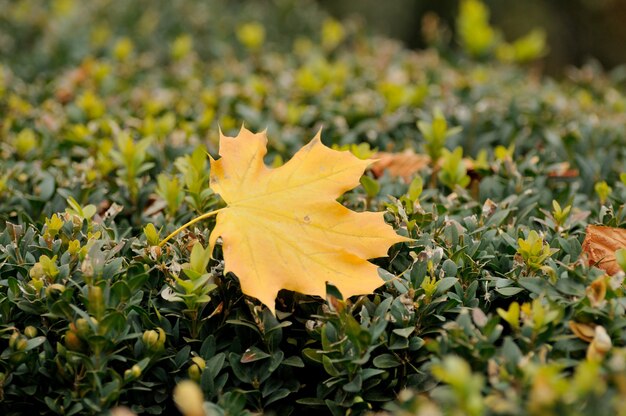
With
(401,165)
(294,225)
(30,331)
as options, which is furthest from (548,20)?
(30,331)

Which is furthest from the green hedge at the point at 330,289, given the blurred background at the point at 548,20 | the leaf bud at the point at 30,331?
the blurred background at the point at 548,20

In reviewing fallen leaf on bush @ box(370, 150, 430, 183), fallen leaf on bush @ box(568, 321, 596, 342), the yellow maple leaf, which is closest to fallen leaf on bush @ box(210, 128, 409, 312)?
the yellow maple leaf

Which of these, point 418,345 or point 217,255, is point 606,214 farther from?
point 217,255

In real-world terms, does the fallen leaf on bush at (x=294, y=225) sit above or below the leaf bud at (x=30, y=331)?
above

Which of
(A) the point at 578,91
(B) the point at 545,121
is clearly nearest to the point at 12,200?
(B) the point at 545,121

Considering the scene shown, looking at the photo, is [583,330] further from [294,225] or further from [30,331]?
[30,331]

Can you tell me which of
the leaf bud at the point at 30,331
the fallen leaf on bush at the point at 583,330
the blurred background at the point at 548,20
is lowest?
the blurred background at the point at 548,20

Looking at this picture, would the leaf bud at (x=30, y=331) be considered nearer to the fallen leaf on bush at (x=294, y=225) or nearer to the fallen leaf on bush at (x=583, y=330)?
the fallen leaf on bush at (x=294, y=225)
